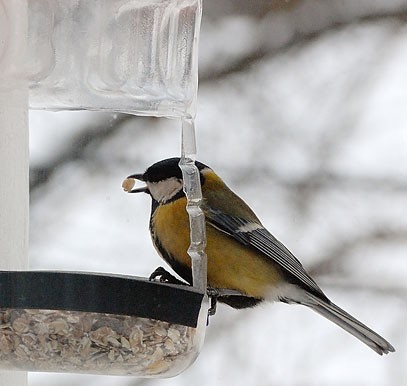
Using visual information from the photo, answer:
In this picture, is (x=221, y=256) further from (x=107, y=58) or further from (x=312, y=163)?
(x=312, y=163)

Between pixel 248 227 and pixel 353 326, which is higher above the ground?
pixel 248 227

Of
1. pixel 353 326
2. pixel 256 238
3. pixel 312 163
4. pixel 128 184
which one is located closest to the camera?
pixel 128 184

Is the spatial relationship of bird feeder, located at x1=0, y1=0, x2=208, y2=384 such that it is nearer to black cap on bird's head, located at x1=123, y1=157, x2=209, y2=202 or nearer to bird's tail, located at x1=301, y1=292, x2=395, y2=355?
black cap on bird's head, located at x1=123, y1=157, x2=209, y2=202

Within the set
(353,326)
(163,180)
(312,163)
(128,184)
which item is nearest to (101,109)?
(128,184)

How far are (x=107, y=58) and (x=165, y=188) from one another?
0.39 metres

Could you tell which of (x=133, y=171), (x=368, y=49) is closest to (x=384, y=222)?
(x=368, y=49)

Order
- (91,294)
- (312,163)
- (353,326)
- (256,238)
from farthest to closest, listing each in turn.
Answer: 1. (312,163)
2. (353,326)
3. (256,238)
4. (91,294)

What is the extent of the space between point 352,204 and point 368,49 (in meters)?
0.49

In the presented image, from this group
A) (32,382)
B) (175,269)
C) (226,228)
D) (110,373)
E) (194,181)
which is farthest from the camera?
(32,382)

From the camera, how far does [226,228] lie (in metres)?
1.93

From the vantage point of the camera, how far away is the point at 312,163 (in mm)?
3137

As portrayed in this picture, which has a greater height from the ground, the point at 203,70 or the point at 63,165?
the point at 203,70

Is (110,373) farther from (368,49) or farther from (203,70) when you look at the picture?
(368,49)

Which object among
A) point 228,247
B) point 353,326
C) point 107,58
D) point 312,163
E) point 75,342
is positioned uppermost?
point 312,163
